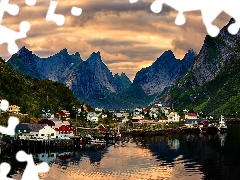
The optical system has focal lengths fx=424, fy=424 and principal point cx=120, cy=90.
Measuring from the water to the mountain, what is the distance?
43.6 metres

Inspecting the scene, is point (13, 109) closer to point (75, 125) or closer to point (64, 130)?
point (75, 125)

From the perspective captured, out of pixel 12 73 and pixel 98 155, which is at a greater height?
pixel 12 73

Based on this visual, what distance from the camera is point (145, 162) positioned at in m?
74.2

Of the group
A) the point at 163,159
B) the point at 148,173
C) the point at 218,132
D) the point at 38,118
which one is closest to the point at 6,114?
the point at 38,118

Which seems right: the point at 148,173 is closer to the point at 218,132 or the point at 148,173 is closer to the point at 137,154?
the point at 137,154

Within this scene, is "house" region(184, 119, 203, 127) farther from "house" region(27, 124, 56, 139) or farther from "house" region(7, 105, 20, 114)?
"house" region(27, 124, 56, 139)

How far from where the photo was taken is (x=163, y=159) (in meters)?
79.2

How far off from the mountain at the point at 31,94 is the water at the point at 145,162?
143 feet

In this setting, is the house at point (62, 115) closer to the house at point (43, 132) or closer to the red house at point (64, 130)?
the red house at point (64, 130)

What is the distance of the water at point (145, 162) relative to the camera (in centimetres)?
6116

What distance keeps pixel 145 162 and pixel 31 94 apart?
82.4 metres

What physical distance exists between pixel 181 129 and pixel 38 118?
52.8 metres

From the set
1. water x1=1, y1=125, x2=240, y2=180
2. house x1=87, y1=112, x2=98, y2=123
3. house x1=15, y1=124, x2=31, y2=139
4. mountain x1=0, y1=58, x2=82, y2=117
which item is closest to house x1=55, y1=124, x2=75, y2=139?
house x1=15, y1=124, x2=31, y2=139

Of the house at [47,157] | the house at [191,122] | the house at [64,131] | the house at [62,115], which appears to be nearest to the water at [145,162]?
the house at [47,157]
